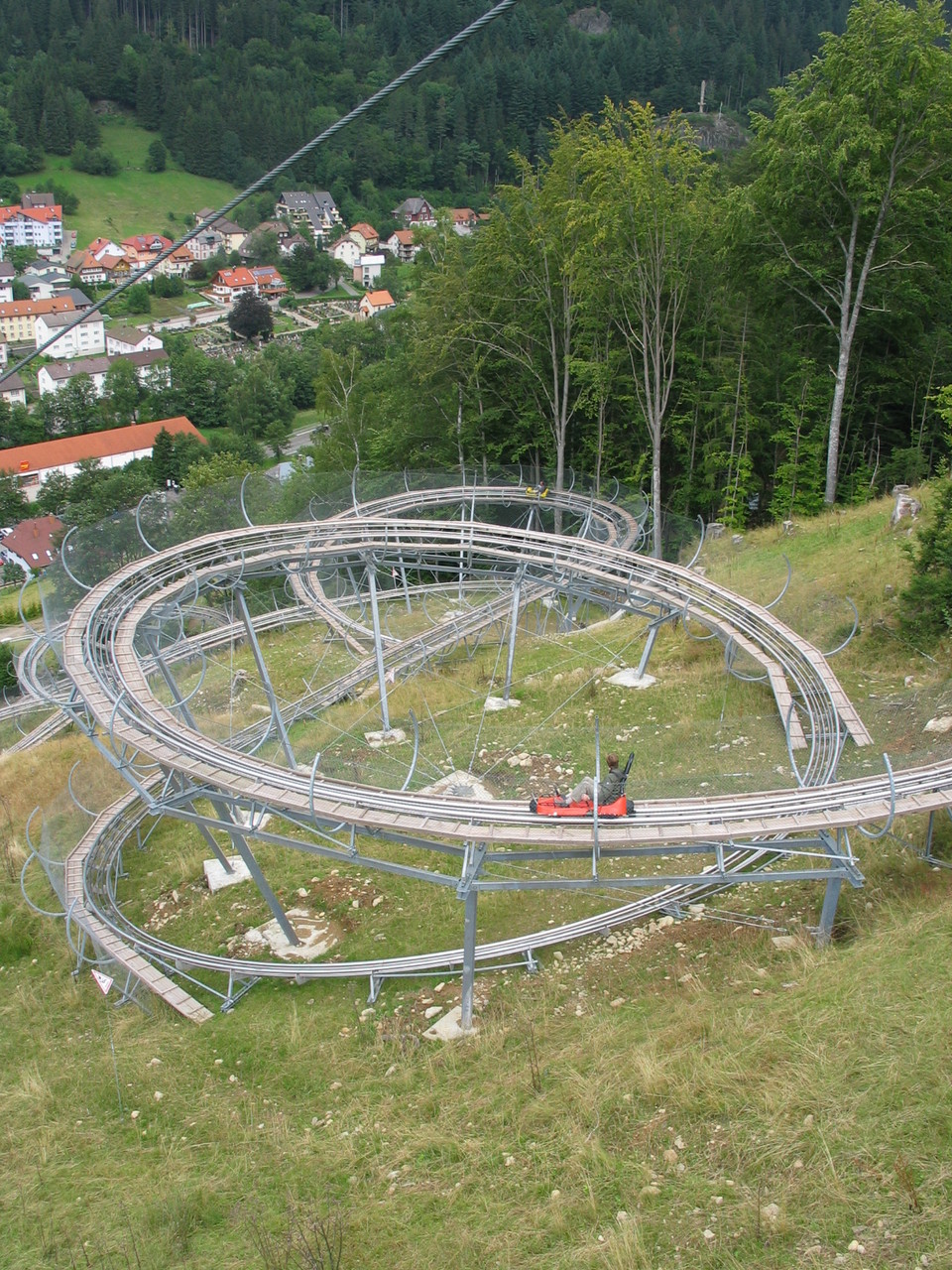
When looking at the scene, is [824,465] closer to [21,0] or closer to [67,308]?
[67,308]

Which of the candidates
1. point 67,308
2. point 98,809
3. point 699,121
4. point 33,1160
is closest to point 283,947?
point 33,1160

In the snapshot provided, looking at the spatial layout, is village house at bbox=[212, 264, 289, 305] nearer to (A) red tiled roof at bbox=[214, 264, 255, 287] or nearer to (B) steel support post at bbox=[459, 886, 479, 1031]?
(A) red tiled roof at bbox=[214, 264, 255, 287]

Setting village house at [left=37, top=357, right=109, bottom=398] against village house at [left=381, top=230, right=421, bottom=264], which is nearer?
village house at [left=37, top=357, right=109, bottom=398]

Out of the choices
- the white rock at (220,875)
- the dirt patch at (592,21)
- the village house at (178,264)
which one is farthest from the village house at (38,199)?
the white rock at (220,875)

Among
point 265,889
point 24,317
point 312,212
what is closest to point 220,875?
point 265,889

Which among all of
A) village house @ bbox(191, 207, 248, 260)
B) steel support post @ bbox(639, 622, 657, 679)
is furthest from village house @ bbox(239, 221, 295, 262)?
steel support post @ bbox(639, 622, 657, 679)

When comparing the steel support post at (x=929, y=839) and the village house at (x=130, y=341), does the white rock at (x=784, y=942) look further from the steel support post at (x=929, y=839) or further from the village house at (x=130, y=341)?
the village house at (x=130, y=341)
